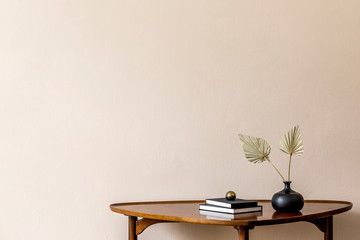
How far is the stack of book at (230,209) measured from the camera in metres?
1.91

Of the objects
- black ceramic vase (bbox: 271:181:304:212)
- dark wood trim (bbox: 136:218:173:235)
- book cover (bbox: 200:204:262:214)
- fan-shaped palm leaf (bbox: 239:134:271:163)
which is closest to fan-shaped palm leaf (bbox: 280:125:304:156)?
fan-shaped palm leaf (bbox: 239:134:271:163)

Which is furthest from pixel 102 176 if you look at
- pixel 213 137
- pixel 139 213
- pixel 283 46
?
pixel 283 46

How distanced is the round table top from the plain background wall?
0.43 ft

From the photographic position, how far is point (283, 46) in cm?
252

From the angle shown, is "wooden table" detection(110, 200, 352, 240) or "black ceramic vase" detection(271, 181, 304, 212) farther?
"black ceramic vase" detection(271, 181, 304, 212)

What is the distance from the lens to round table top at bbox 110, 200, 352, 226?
71.1 inches

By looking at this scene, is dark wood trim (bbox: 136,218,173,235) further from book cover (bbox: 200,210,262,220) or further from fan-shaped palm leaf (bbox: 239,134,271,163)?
fan-shaped palm leaf (bbox: 239,134,271,163)

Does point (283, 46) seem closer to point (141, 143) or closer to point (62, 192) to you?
point (141, 143)

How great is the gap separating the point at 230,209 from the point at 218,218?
9cm

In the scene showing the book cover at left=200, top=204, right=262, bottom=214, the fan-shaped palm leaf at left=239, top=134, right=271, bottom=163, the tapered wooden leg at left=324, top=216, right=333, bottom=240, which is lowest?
the tapered wooden leg at left=324, top=216, right=333, bottom=240

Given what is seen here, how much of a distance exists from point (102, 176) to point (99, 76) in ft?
1.51

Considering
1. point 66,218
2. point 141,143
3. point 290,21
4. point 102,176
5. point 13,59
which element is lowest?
point 66,218

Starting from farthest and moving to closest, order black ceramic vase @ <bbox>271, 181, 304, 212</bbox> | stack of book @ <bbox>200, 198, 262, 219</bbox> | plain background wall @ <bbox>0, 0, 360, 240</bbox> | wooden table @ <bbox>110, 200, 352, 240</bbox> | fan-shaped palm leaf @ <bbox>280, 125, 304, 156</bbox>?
plain background wall @ <bbox>0, 0, 360, 240</bbox> → fan-shaped palm leaf @ <bbox>280, 125, 304, 156</bbox> → black ceramic vase @ <bbox>271, 181, 304, 212</bbox> → stack of book @ <bbox>200, 198, 262, 219</bbox> → wooden table @ <bbox>110, 200, 352, 240</bbox>

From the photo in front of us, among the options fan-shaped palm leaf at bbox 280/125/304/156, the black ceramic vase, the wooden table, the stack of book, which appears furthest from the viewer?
fan-shaped palm leaf at bbox 280/125/304/156
